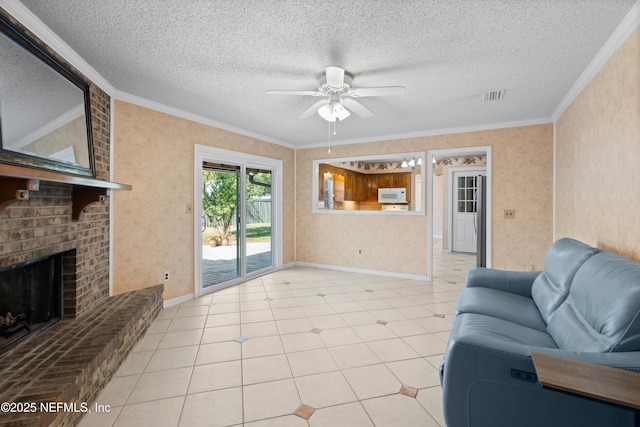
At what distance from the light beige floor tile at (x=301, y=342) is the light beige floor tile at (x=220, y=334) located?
509mm

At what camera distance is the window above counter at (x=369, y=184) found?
538cm

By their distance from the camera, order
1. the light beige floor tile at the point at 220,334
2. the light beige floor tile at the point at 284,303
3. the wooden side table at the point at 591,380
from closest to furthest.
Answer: the wooden side table at the point at 591,380 → the light beige floor tile at the point at 220,334 → the light beige floor tile at the point at 284,303

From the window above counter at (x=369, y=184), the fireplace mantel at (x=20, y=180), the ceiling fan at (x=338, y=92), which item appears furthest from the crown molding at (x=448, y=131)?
the fireplace mantel at (x=20, y=180)

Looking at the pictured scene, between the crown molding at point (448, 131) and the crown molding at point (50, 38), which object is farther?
the crown molding at point (448, 131)

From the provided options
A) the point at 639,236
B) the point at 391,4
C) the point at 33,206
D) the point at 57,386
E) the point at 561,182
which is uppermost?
the point at 391,4

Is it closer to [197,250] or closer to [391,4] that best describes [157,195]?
[197,250]

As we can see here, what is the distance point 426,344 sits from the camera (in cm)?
278

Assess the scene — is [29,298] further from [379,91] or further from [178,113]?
[379,91]

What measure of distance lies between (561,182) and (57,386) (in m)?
5.14

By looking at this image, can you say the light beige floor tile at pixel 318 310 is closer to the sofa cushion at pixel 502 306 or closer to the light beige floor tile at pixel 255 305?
the light beige floor tile at pixel 255 305

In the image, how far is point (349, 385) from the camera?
216cm

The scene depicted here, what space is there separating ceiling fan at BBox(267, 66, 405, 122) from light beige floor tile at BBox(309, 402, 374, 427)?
237 centimetres

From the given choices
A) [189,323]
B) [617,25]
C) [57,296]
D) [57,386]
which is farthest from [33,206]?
[617,25]

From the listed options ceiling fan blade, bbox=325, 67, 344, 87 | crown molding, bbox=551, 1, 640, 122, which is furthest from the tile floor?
crown molding, bbox=551, 1, 640, 122
